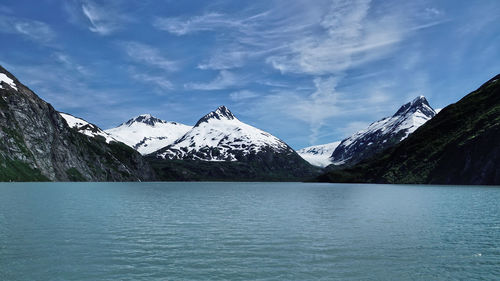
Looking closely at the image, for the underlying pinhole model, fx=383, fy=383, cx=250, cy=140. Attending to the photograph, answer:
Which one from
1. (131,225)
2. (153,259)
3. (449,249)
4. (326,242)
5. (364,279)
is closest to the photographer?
(364,279)

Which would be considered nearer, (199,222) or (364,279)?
(364,279)

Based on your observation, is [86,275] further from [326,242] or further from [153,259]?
[326,242]

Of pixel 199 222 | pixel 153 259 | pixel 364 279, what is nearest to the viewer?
pixel 364 279

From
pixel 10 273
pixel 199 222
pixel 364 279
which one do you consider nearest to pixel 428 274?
pixel 364 279

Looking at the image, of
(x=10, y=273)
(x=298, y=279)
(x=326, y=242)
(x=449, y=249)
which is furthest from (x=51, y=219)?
(x=449, y=249)

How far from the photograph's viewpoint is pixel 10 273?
2848cm

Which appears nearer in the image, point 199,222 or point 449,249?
point 449,249

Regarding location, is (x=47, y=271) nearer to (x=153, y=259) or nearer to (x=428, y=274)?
(x=153, y=259)

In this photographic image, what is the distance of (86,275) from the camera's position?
2842cm

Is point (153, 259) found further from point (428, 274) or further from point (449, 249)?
point (449, 249)

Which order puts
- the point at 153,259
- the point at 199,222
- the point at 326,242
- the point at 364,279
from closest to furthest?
the point at 364,279 → the point at 153,259 → the point at 326,242 → the point at 199,222

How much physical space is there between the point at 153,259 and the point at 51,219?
34577mm

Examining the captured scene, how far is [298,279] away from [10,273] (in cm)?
2131

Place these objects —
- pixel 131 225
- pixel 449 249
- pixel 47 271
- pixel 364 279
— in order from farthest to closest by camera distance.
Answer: pixel 131 225, pixel 449 249, pixel 47 271, pixel 364 279
